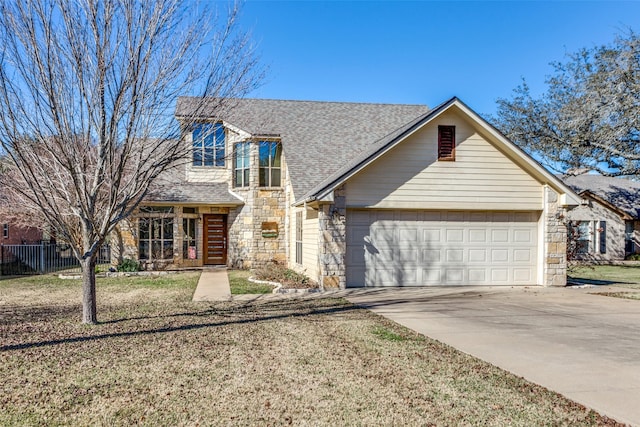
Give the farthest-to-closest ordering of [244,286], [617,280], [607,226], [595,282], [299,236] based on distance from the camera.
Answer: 1. [607,226]
2. [617,280]
3. [299,236]
4. [595,282]
5. [244,286]

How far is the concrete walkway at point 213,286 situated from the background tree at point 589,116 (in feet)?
54.5

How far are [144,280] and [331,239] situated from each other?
6.84 metres

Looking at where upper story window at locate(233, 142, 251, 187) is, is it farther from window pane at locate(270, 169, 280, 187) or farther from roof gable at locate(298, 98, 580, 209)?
roof gable at locate(298, 98, 580, 209)

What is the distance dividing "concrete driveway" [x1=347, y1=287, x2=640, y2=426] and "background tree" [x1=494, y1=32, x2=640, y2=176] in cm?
1027

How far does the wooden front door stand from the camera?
20.4 metres

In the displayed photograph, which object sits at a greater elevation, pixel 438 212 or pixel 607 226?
pixel 438 212

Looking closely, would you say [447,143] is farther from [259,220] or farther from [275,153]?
[259,220]

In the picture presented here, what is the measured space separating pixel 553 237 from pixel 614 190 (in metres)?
21.3

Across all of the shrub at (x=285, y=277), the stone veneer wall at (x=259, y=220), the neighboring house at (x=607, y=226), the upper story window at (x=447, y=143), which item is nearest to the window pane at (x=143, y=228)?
the stone veneer wall at (x=259, y=220)

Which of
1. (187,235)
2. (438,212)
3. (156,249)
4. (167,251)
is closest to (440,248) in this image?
(438,212)

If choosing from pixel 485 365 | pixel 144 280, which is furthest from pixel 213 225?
pixel 485 365

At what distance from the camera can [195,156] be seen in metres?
10.6

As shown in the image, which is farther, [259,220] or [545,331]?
[259,220]

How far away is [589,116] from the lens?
2089 cm
